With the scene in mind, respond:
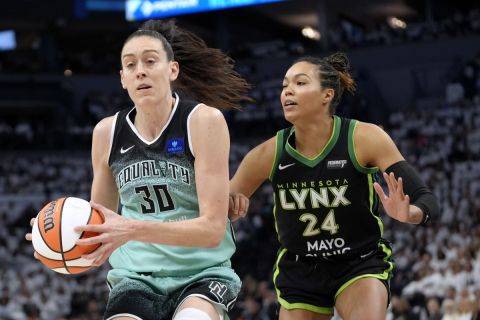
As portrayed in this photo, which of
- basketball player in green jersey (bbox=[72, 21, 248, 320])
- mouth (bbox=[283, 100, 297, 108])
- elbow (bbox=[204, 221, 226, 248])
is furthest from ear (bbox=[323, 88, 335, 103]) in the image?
elbow (bbox=[204, 221, 226, 248])

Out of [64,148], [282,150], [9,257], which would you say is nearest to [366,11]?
[64,148]

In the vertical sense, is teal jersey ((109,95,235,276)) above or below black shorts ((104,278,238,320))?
above

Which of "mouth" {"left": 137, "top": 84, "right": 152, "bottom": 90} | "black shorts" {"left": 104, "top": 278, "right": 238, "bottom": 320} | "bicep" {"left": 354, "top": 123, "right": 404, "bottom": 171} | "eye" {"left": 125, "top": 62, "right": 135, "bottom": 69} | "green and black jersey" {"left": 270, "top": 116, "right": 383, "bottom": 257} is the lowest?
"black shorts" {"left": 104, "top": 278, "right": 238, "bottom": 320}

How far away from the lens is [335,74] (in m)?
5.35

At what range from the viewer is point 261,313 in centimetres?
1258

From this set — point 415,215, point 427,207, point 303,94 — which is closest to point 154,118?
point 303,94

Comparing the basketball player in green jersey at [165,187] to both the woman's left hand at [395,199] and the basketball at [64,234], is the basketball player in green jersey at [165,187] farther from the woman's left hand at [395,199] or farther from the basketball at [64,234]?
the woman's left hand at [395,199]

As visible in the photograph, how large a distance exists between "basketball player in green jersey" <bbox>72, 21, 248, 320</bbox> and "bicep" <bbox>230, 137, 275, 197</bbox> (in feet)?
3.31

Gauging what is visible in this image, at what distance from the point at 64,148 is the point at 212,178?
20145mm

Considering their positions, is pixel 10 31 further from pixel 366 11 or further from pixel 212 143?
pixel 212 143

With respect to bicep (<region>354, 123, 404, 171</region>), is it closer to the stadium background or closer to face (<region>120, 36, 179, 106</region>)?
face (<region>120, 36, 179, 106</region>)

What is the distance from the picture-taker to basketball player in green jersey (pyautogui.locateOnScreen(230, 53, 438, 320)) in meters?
4.97

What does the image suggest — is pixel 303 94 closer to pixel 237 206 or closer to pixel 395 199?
pixel 237 206

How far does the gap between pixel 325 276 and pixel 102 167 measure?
1574 millimetres
